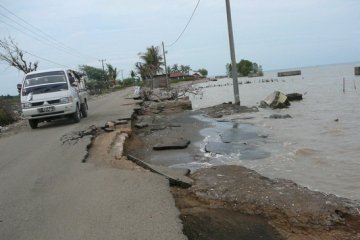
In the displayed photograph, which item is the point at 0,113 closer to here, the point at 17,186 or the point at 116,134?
the point at 116,134

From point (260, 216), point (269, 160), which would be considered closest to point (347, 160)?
point (269, 160)

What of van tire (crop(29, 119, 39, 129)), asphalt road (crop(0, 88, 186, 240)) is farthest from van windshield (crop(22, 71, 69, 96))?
asphalt road (crop(0, 88, 186, 240))

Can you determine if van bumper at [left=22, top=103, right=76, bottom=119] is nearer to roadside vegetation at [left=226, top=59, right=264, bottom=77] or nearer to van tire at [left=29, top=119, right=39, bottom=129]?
van tire at [left=29, top=119, right=39, bottom=129]

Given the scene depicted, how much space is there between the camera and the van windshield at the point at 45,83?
15500 millimetres

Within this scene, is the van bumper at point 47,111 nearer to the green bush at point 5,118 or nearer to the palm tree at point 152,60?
the green bush at point 5,118

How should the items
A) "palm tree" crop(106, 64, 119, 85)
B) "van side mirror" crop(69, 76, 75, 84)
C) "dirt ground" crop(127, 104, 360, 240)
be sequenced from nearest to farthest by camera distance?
1. "dirt ground" crop(127, 104, 360, 240)
2. "van side mirror" crop(69, 76, 75, 84)
3. "palm tree" crop(106, 64, 119, 85)

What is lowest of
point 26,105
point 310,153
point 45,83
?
point 310,153

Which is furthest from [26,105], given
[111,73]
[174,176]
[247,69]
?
[247,69]

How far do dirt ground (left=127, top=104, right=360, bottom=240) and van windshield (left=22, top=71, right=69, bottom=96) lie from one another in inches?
369

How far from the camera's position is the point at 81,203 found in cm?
586

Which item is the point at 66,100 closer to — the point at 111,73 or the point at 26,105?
the point at 26,105

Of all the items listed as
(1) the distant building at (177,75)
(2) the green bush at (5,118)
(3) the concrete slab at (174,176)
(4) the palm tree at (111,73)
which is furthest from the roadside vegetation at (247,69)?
(3) the concrete slab at (174,176)

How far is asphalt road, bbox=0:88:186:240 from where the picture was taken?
4777mm

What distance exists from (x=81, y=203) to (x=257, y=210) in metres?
2.57
